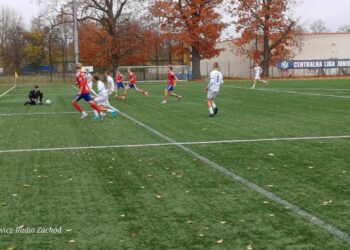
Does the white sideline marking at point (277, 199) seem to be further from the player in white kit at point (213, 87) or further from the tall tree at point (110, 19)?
the tall tree at point (110, 19)

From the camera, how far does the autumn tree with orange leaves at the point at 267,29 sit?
60.0 metres

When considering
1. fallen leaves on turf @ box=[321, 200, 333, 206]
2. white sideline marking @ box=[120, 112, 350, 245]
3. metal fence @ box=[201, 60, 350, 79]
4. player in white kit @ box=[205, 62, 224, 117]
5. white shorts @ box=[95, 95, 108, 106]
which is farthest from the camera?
metal fence @ box=[201, 60, 350, 79]

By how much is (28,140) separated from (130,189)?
5.78 meters

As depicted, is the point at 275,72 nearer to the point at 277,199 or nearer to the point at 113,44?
the point at 113,44

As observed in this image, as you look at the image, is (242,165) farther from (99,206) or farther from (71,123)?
(71,123)

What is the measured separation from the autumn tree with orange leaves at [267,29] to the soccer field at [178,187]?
47.6m

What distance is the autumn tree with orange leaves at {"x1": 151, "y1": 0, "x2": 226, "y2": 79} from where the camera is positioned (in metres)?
58.9

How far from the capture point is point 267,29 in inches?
2360

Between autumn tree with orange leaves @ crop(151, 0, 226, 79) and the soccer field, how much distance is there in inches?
1810

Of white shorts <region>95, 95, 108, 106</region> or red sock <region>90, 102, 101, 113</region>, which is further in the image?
white shorts <region>95, 95, 108, 106</region>

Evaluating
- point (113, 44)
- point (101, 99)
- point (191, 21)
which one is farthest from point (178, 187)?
point (113, 44)

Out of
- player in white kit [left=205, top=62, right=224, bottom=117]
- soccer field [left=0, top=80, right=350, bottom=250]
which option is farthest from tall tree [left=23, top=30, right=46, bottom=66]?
soccer field [left=0, top=80, right=350, bottom=250]

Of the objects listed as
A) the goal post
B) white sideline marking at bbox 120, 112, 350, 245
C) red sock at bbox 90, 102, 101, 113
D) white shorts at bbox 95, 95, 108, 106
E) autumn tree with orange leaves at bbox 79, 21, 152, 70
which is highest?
autumn tree with orange leaves at bbox 79, 21, 152, 70

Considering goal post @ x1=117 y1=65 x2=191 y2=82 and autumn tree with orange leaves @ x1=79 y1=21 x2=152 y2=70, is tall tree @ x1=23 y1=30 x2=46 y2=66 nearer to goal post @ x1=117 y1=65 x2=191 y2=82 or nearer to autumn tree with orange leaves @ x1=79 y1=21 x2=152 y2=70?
autumn tree with orange leaves @ x1=79 y1=21 x2=152 y2=70
